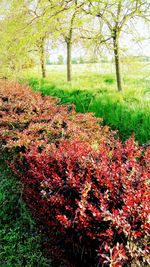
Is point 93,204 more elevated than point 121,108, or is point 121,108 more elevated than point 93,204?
point 121,108

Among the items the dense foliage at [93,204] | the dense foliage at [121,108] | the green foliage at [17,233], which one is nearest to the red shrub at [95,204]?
the dense foliage at [93,204]

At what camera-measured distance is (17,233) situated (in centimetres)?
331

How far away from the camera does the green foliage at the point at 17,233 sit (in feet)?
9.84

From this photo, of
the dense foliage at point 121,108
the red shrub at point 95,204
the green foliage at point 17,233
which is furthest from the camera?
the dense foliage at point 121,108

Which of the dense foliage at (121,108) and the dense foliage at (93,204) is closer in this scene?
the dense foliage at (93,204)

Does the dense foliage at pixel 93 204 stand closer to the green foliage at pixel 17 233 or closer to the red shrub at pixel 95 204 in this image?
the red shrub at pixel 95 204

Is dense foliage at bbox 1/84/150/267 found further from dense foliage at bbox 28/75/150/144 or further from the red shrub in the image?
dense foliage at bbox 28/75/150/144

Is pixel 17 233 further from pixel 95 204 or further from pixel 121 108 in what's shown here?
pixel 121 108

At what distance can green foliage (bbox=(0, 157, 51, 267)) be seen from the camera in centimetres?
300

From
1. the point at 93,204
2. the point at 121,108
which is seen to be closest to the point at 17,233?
the point at 93,204

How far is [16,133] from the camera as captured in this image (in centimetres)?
425

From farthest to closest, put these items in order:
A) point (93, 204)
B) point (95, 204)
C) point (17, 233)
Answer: point (17, 233)
point (93, 204)
point (95, 204)

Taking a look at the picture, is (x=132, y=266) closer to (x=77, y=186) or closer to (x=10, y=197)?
(x=77, y=186)

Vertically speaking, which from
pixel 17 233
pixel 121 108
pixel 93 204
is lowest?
pixel 17 233
